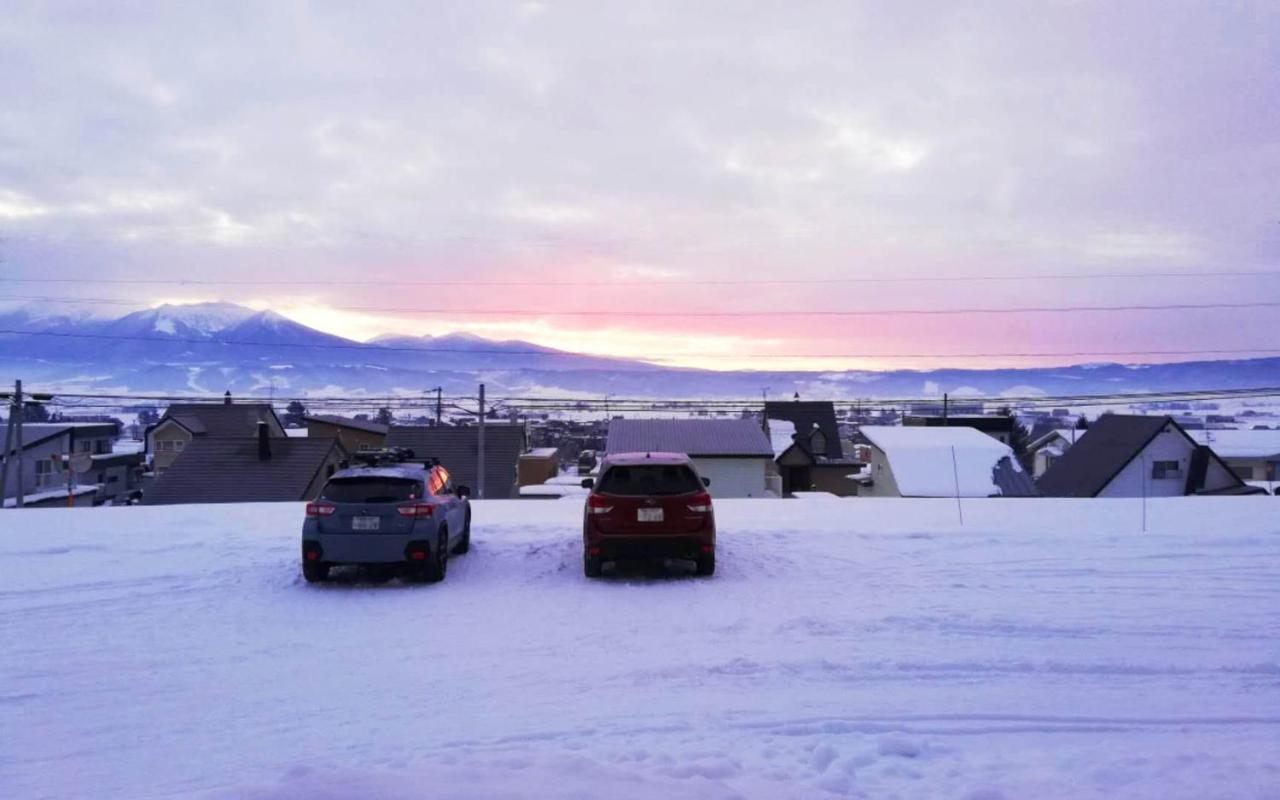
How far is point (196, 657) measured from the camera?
758 cm

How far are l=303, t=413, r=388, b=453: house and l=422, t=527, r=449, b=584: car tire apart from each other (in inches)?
1607

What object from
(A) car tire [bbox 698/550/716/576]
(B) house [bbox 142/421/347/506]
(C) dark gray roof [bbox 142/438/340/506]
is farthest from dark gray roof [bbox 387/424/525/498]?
(A) car tire [bbox 698/550/716/576]

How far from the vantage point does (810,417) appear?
5191 centimetres

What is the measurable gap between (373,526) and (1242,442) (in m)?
63.0

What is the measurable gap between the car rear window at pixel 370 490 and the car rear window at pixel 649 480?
2299 millimetres

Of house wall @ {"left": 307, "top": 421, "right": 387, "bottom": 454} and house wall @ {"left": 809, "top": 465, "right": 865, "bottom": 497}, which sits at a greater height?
house wall @ {"left": 307, "top": 421, "right": 387, "bottom": 454}

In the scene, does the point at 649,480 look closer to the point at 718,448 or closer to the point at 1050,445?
the point at 718,448

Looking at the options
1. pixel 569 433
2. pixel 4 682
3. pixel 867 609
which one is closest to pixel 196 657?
pixel 4 682

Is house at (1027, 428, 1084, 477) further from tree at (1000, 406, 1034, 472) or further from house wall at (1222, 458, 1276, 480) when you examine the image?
house wall at (1222, 458, 1276, 480)

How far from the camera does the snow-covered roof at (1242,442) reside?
53.2 meters

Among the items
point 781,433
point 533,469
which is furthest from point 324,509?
point 781,433

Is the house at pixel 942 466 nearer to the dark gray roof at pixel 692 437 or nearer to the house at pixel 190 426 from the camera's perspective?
the dark gray roof at pixel 692 437

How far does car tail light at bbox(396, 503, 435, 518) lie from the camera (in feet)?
33.2

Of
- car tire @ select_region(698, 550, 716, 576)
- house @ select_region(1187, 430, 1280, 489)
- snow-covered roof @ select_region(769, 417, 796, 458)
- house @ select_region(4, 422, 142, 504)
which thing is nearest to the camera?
car tire @ select_region(698, 550, 716, 576)
